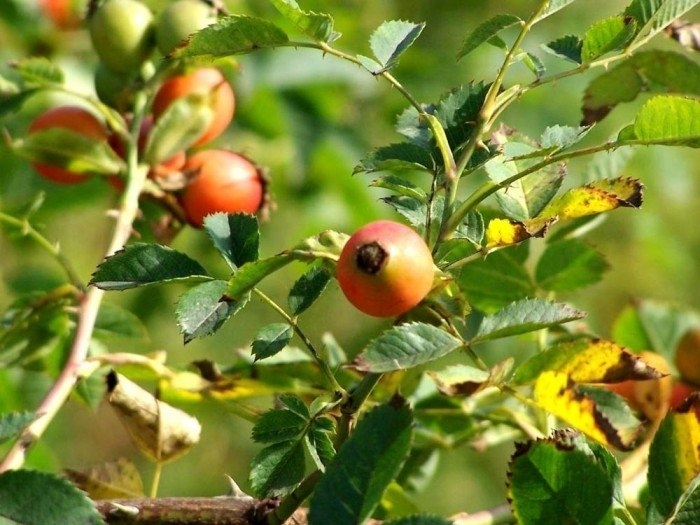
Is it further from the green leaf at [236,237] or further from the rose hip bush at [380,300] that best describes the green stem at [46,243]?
the green leaf at [236,237]

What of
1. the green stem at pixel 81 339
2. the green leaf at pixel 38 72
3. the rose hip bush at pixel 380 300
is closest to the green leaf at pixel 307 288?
the rose hip bush at pixel 380 300

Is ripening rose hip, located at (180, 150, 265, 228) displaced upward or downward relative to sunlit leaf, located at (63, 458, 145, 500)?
upward

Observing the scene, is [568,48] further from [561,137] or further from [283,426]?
[283,426]

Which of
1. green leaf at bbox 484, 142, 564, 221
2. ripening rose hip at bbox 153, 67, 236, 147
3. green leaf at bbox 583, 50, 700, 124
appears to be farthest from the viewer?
ripening rose hip at bbox 153, 67, 236, 147

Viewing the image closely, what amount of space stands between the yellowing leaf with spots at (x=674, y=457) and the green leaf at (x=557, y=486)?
10 centimetres

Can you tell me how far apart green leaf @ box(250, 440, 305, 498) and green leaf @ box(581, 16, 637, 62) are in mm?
400

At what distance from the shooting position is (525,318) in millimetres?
728

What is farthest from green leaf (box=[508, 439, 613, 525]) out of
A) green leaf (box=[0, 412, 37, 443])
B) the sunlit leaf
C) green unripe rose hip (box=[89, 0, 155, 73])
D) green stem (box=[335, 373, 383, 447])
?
green unripe rose hip (box=[89, 0, 155, 73])

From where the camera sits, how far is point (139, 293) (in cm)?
225

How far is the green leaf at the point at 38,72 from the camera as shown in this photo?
1155 mm

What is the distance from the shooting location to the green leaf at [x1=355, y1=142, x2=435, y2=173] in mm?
797

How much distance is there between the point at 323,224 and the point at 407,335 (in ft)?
5.37

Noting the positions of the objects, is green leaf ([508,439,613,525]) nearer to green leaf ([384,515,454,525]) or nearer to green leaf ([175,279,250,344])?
green leaf ([384,515,454,525])

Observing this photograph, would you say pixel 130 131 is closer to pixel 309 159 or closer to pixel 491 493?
pixel 309 159
